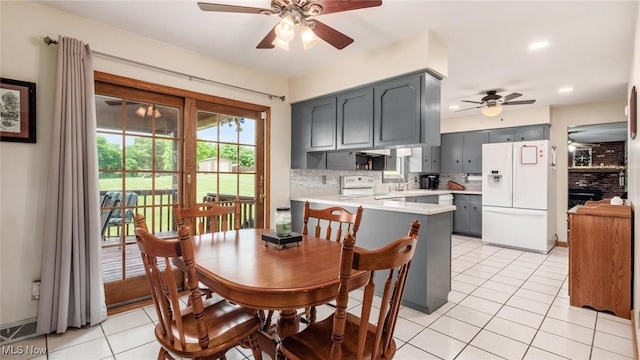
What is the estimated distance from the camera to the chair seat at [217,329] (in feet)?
4.32

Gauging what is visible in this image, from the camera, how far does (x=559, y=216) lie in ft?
17.1

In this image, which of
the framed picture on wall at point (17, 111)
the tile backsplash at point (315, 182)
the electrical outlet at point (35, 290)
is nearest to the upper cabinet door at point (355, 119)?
the tile backsplash at point (315, 182)

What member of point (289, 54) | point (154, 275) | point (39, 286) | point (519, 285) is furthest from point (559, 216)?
point (39, 286)

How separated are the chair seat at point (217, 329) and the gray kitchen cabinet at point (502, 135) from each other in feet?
18.7

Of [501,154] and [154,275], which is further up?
[501,154]

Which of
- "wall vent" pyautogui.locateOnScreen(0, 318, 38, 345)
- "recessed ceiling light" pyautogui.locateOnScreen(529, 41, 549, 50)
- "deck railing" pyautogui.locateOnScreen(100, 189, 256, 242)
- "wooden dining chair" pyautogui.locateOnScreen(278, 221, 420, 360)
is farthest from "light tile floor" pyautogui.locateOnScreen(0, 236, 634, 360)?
"recessed ceiling light" pyautogui.locateOnScreen(529, 41, 549, 50)

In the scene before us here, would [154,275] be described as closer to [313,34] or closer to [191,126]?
[313,34]

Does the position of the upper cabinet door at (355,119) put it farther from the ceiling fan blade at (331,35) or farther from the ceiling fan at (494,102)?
the ceiling fan at (494,102)

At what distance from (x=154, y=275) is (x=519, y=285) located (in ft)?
12.0

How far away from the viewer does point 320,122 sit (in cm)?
371

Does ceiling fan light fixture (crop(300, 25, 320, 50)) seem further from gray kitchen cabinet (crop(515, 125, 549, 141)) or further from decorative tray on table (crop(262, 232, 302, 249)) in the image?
gray kitchen cabinet (crop(515, 125, 549, 141))

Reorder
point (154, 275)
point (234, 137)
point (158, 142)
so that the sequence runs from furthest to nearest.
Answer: point (234, 137), point (158, 142), point (154, 275)

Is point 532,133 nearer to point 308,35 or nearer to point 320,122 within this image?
point 320,122

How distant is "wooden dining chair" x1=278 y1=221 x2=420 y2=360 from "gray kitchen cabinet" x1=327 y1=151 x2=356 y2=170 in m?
2.68
